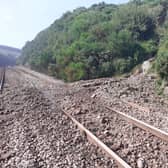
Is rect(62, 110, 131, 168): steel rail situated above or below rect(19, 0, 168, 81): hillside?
below

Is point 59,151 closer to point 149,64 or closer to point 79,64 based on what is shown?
point 149,64

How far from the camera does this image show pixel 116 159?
6.96 m

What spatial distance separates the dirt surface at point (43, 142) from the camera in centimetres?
735

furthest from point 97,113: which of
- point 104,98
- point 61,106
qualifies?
point 104,98

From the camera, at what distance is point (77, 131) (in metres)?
9.72

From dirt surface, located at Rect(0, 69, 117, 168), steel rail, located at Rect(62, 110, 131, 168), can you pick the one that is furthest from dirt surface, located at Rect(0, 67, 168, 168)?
steel rail, located at Rect(62, 110, 131, 168)

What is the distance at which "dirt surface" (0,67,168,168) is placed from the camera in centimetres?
741

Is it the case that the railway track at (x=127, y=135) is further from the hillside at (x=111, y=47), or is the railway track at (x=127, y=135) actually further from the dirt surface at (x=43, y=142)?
the hillside at (x=111, y=47)

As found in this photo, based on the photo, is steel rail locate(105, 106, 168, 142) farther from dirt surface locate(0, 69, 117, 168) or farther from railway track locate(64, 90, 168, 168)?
dirt surface locate(0, 69, 117, 168)

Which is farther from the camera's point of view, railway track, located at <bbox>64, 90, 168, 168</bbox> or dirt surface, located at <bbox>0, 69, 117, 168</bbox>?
dirt surface, located at <bbox>0, 69, 117, 168</bbox>

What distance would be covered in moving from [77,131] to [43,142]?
1.26 metres

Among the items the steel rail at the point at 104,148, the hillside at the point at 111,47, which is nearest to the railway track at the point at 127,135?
the steel rail at the point at 104,148

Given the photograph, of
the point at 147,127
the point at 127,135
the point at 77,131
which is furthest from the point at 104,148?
the point at 77,131

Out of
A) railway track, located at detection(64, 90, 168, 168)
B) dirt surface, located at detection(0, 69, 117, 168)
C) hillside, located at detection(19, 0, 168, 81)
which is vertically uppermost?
hillside, located at detection(19, 0, 168, 81)
